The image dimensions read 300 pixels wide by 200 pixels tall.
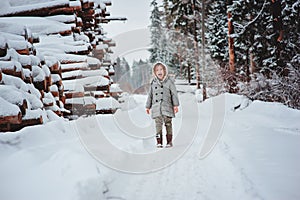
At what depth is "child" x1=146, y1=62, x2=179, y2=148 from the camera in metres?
5.94

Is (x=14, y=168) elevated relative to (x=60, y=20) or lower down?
lower down

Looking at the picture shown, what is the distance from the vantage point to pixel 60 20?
293 inches

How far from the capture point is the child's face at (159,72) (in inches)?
235

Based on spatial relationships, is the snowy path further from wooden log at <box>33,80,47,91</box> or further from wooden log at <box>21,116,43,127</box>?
wooden log at <box>33,80,47,91</box>

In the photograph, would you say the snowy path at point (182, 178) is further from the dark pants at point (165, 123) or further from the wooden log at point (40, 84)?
the wooden log at point (40, 84)

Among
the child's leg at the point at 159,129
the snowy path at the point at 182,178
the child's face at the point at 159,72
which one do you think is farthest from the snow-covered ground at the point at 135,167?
the child's face at the point at 159,72

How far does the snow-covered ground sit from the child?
877 millimetres

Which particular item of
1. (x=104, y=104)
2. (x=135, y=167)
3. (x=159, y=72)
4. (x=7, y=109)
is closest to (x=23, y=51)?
(x=7, y=109)

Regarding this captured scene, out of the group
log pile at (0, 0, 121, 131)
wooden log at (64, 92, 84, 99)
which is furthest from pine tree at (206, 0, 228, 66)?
wooden log at (64, 92, 84, 99)

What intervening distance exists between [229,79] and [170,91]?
412 inches

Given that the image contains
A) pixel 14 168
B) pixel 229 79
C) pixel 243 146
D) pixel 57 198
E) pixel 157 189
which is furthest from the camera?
pixel 229 79

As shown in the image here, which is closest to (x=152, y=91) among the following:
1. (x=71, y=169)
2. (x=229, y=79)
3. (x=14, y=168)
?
(x=71, y=169)

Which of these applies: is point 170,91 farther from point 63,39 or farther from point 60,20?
point 60,20

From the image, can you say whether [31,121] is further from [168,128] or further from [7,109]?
[168,128]
